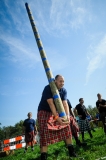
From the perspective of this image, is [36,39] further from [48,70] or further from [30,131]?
[30,131]

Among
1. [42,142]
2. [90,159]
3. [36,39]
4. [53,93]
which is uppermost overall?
[36,39]

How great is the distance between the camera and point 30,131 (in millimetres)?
8234

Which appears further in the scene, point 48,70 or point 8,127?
point 8,127

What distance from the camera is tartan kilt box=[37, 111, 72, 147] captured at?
296 cm

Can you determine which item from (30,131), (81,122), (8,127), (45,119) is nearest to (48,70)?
(45,119)

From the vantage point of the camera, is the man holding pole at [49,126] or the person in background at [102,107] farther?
the person in background at [102,107]

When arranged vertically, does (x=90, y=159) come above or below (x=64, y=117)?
below

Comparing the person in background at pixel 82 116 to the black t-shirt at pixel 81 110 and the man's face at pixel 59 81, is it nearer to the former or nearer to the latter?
the black t-shirt at pixel 81 110

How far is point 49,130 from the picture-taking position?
2979mm

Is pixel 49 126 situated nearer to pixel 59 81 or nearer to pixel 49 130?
pixel 49 130

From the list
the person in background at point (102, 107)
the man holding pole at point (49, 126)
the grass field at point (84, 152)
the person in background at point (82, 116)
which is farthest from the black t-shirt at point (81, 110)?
the man holding pole at point (49, 126)

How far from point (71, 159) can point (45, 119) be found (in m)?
0.99

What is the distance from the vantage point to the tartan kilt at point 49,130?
2955 millimetres

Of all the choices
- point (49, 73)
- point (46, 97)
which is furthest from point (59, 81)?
point (46, 97)
